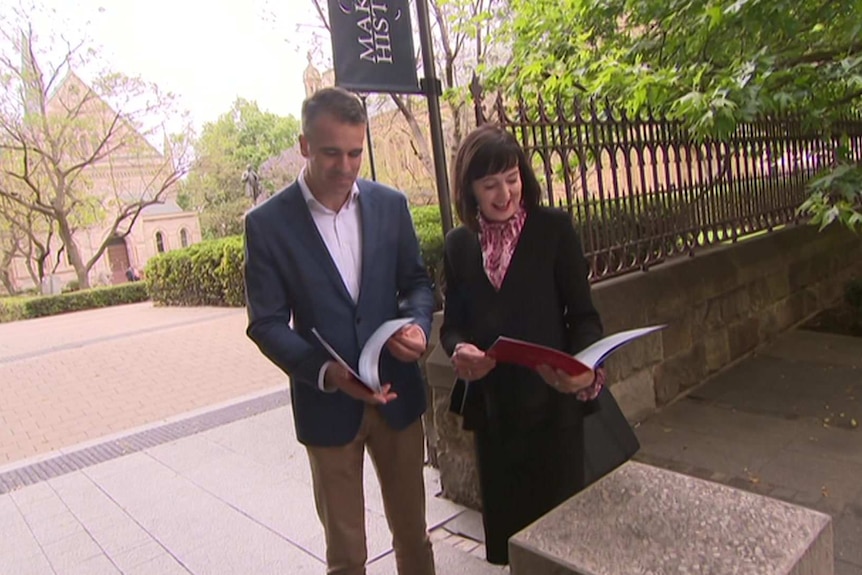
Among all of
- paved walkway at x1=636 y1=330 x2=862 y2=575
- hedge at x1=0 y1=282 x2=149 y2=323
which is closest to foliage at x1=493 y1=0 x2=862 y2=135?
paved walkway at x1=636 y1=330 x2=862 y2=575

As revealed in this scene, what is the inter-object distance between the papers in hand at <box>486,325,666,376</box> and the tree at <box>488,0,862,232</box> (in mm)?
2349

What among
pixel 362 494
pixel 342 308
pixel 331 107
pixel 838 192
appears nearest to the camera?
pixel 331 107

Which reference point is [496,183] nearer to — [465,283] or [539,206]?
[539,206]

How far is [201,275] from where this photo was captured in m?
17.7

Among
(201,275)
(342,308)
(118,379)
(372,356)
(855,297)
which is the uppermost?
(342,308)

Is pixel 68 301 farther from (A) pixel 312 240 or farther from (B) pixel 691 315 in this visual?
(A) pixel 312 240

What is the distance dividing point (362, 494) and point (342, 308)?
0.68 m

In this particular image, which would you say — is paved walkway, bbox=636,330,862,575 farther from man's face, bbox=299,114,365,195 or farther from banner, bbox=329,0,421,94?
banner, bbox=329,0,421,94

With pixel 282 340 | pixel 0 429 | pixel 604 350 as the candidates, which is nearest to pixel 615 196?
pixel 604 350

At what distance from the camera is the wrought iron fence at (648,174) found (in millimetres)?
3715

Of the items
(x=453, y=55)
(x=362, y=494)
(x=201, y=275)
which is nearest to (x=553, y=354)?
(x=362, y=494)

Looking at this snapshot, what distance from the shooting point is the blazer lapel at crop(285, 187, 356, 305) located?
188 cm

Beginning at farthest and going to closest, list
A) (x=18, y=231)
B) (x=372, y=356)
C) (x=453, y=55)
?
(x=18, y=231), (x=453, y=55), (x=372, y=356)

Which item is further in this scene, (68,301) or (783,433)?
(68,301)
